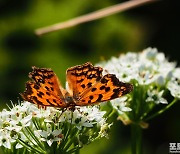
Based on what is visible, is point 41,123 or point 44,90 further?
point 41,123

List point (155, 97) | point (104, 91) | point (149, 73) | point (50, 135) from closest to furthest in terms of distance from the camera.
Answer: point (50, 135)
point (104, 91)
point (155, 97)
point (149, 73)

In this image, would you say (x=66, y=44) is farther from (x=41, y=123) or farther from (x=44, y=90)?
(x=44, y=90)

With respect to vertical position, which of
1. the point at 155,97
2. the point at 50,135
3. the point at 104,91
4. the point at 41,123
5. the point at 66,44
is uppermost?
the point at 66,44

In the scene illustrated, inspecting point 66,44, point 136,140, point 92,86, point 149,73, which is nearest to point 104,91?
point 92,86

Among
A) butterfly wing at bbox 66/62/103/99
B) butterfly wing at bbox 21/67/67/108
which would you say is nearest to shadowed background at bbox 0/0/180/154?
butterfly wing at bbox 66/62/103/99

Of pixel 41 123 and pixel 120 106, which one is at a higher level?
pixel 120 106

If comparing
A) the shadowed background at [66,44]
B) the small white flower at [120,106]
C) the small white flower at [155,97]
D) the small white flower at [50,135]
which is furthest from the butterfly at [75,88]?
the shadowed background at [66,44]

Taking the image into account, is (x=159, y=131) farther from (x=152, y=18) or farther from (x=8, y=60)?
(x=8, y=60)

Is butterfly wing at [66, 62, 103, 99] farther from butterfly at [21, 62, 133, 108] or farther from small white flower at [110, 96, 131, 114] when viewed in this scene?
small white flower at [110, 96, 131, 114]
